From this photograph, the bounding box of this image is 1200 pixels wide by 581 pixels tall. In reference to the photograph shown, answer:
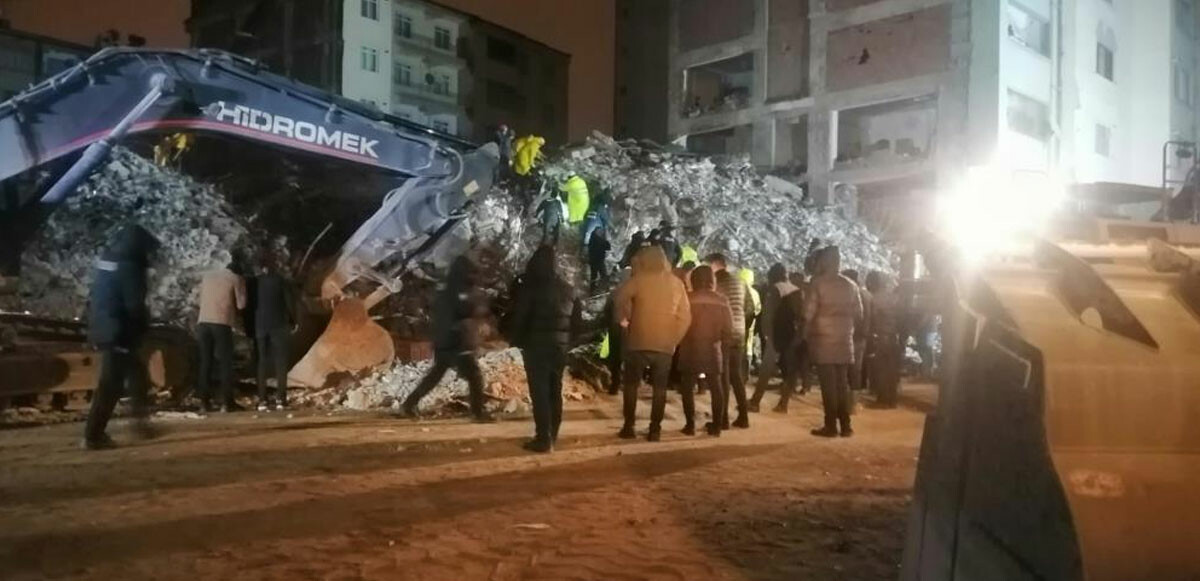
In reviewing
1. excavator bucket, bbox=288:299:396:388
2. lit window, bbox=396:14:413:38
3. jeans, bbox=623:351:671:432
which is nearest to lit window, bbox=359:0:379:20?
lit window, bbox=396:14:413:38

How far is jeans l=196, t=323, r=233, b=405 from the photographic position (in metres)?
10.3

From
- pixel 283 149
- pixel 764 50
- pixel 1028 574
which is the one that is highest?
pixel 764 50

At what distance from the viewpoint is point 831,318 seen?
9250 millimetres

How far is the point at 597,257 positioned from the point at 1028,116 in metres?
23.8

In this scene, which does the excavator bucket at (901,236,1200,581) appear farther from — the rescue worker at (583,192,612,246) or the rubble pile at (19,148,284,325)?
the rescue worker at (583,192,612,246)

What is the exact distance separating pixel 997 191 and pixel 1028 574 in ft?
12.9

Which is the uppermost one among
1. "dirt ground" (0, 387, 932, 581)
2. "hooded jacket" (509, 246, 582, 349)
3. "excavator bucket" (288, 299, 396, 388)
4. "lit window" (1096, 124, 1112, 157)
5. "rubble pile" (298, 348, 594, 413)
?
"lit window" (1096, 124, 1112, 157)

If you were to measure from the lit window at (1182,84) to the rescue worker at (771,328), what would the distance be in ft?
122

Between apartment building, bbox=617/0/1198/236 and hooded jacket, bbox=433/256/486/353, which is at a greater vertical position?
apartment building, bbox=617/0/1198/236

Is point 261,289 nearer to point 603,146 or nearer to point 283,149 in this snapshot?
point 283,149

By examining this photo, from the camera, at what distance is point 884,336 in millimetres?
12422

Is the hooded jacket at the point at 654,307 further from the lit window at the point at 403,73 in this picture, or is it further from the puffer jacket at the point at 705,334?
the lit window at the point at 403,73

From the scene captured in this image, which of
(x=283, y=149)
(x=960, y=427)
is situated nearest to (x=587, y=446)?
(x=283, y=149)

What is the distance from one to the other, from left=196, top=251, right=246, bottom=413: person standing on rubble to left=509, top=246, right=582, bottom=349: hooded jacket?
12.9 feet
